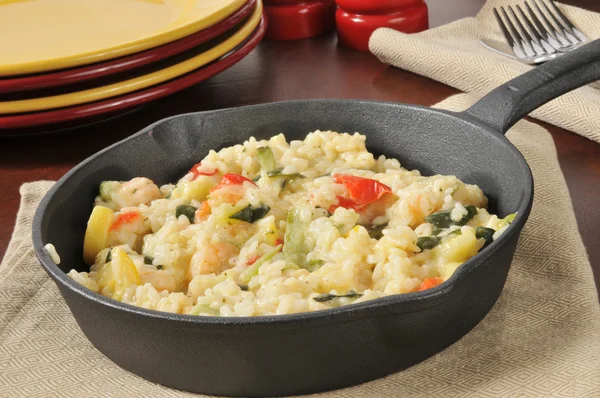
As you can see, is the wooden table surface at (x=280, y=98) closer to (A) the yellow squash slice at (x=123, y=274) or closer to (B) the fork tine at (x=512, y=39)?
(B) the fork tine at (x=512, y=39)

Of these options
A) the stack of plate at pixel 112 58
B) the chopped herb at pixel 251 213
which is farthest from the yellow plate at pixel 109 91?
the chopped herb at pixel 251 213

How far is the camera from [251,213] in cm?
154

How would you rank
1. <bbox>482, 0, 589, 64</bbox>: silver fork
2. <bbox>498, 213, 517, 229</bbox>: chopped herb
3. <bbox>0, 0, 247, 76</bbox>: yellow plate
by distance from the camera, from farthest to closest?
<bbox>482, 0, 589, 64</bbox>: silver fork
<bbox>0, 0, 247, 76</bbox>: yellow plate
<bbox>498, 213, 517, 229</bbox>: chopped herb

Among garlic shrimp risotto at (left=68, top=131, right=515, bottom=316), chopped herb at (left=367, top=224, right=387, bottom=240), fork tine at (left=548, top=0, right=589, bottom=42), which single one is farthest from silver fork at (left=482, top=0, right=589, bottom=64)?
chopped herb at (left=367, top=224, right=387, bottom=240)

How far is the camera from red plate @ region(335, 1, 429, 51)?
277 cm

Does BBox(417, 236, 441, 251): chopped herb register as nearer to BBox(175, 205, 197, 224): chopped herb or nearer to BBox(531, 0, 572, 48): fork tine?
BBox(175, 205, 197, 224): chopped herb

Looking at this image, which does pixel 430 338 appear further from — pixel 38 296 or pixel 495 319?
pixel 38 296

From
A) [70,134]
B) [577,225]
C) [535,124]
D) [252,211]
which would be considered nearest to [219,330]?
[252,211]

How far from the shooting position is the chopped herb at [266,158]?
1703mm

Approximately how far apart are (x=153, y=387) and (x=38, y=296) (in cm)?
43

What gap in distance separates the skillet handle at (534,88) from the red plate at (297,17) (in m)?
1.41

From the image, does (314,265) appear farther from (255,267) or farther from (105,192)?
(105,192)

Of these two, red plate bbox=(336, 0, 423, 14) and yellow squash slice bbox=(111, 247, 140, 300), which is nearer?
yellow squash slice bbox=(111, 247, 140, 300)

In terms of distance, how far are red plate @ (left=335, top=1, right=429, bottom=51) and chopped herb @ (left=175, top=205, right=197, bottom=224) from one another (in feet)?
4.57
